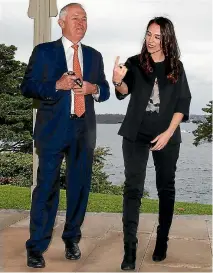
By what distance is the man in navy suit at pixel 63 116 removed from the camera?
3016mm

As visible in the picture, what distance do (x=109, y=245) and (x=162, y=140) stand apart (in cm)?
105

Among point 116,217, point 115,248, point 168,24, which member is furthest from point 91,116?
point 116,217

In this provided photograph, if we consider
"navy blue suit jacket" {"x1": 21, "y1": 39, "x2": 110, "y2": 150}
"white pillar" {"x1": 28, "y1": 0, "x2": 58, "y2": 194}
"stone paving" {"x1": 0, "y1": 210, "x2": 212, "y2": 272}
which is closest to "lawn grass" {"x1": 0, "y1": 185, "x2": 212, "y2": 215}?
"stone paving" {"x1": 0, "y1": 210, "x2": 212, "y2": 272}

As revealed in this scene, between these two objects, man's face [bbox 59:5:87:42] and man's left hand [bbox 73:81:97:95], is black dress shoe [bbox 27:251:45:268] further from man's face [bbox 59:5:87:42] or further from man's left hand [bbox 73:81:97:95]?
man's face [bbox 59:5:87:42]

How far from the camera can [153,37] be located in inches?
117

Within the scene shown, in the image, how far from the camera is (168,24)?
9.77ft

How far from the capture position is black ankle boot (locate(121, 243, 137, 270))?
10.1ft

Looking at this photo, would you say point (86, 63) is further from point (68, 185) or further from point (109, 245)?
point (109, 245)

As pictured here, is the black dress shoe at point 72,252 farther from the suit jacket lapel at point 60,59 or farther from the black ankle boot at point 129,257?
the suit jacket lapel at point 60,59

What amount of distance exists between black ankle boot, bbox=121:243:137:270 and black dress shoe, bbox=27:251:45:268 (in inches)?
18.1

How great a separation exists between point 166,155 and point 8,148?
28.0 feet

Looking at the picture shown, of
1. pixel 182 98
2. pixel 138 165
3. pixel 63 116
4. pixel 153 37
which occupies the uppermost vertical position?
pixel 153 37

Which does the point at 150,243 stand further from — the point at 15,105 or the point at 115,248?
the point at 15,105

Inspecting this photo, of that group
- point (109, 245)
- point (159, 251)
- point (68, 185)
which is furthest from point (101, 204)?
point (68, 185)
